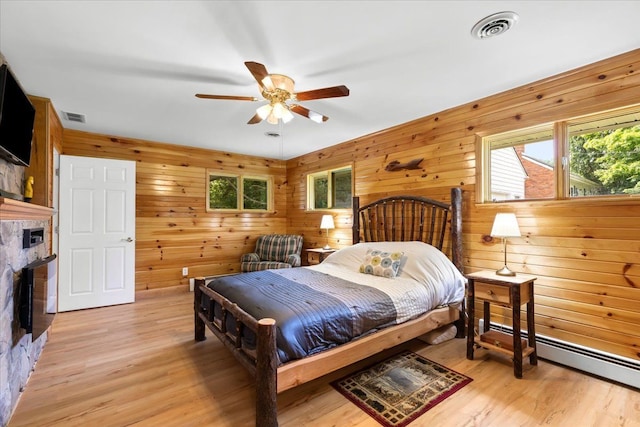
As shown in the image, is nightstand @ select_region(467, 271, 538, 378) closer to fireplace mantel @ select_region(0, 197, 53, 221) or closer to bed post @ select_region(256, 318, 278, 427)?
bed post @ select_region(256, 318, 278, 427)

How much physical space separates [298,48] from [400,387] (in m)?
2.55

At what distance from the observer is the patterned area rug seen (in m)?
1.91

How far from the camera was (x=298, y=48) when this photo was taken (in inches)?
82.7

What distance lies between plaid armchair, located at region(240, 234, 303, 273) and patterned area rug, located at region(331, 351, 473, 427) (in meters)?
2.67

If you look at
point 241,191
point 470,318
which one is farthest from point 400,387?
point 241,191

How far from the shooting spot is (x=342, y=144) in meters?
4.77

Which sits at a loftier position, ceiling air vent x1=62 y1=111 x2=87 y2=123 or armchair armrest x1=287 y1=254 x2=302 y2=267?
ceiling air vent x1=62 y1=111 x2=87 y2=123

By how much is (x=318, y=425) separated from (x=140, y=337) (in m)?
2.25

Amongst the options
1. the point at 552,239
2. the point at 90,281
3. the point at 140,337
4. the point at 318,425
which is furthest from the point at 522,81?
the point at 90,281

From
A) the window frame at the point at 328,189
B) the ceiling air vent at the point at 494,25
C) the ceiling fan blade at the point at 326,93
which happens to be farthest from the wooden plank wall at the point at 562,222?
the ceiling fan blade at the point at 326,93

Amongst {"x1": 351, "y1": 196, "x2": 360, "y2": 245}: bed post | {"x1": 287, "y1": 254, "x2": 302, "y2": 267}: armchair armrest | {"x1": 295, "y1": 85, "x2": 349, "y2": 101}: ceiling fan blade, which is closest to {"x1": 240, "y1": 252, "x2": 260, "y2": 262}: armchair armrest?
{"x1": 287, "y1": 254, "x2": 302, "y2": 267}: armchair armrest

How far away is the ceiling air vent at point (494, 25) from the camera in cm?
179

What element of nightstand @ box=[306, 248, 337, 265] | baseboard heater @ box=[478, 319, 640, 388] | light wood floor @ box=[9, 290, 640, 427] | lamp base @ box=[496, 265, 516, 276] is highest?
lamp base @ box=[496, 265, 516, 276]

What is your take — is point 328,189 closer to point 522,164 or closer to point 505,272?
point 522,164
